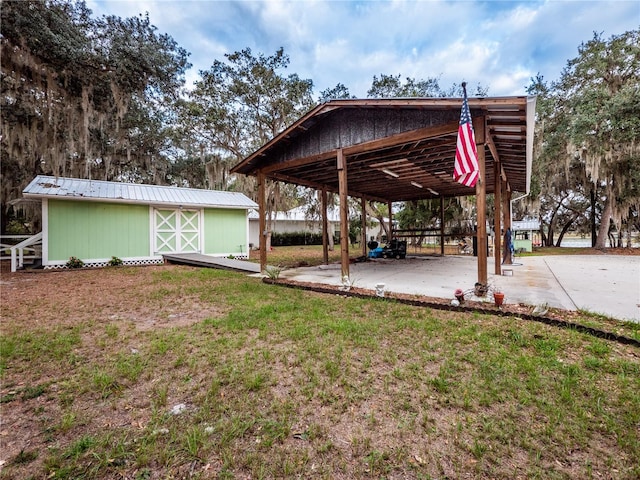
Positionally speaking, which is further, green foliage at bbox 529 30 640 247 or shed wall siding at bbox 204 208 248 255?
shed wall siding at bbox 204 208 248 255

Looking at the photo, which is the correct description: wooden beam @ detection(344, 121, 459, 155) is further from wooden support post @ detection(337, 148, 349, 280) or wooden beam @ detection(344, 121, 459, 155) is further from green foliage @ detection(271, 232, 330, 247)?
green foliage @ detection(271, 232, 330, 247)

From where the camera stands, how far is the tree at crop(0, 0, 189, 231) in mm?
6633

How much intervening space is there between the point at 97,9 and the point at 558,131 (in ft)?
57.1

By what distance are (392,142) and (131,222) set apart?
9.44 metres

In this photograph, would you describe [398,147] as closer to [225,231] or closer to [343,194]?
[343,194]

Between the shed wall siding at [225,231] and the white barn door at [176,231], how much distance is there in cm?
42

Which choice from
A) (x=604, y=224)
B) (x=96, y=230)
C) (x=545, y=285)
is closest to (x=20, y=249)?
(x=96, y=230)

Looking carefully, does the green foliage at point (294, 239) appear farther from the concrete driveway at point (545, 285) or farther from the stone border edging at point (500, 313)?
the stone border edging at point (500, 313)

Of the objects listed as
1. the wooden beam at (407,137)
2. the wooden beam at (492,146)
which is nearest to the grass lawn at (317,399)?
the wooden beam at (407,137)

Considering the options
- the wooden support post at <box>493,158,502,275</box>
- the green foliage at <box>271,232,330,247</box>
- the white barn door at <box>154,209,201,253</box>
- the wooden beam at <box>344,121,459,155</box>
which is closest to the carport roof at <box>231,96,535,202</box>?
the wooden beam at <box>344,121,459,155</box>

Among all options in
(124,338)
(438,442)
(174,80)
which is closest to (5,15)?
(174,80)

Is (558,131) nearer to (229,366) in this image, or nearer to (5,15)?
(229,366)

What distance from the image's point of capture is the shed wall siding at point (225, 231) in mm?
11547

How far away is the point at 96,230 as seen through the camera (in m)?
9.20
